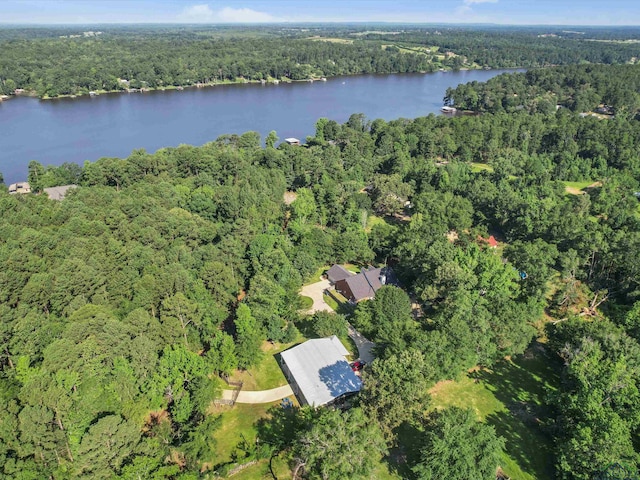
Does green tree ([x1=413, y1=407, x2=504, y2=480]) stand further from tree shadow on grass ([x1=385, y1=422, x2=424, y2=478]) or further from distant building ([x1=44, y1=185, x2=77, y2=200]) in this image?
distant building ([x1=44, y1=185, x2=77, y2=200])

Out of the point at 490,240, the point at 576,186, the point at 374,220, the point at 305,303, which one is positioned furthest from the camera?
the point at 576,186

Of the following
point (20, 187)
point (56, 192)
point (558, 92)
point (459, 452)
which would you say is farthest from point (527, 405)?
point (558, 92)

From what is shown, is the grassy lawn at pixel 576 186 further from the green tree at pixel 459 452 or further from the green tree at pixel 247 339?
the green tree at pixel 247 339

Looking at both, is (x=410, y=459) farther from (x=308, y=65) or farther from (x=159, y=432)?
(x=308, y=65)

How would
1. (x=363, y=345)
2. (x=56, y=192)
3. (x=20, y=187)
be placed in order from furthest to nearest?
(x=20, y=187)
(x=56, y=192)
(x=363, y=345)

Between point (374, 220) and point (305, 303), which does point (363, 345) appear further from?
point (374, 220)

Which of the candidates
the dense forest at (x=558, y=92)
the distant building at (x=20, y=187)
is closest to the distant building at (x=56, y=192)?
the distant building at (x=20, y=187)
